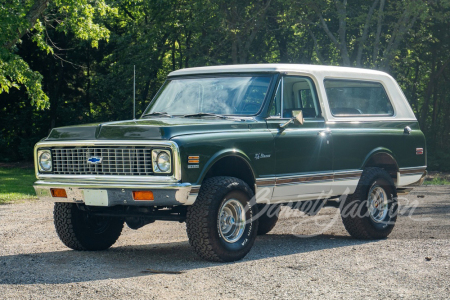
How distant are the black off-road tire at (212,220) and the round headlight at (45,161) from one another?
5.61ft

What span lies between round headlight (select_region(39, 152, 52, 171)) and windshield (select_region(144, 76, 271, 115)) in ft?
4.71

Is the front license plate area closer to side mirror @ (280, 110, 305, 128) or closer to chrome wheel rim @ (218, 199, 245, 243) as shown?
chrome wheel rim @ (218, 199, 245, 243)

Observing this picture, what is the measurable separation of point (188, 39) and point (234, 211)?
92.0 feet

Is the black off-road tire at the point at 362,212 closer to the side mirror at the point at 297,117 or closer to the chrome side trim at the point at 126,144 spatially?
the side mirror at the point at 297,117

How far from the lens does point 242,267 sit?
7.16 metres

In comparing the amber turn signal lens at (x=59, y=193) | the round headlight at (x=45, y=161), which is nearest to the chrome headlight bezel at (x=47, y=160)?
the round headlight at (x=45, y=161)

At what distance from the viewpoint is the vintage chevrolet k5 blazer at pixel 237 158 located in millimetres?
7172

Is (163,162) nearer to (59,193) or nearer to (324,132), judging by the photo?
(59,193)

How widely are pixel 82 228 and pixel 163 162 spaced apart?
1849 millimetres

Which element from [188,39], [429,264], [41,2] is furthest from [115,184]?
[188,39]

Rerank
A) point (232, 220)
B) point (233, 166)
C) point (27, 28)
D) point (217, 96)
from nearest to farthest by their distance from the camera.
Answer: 1. point (232, 220)
2. point (233, 166)
3. point (217, 96)
4. point (27, 28)

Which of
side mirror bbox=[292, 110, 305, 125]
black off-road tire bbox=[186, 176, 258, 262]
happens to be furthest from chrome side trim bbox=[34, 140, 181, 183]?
side mirror bbox=[292, 110, 305, 125]

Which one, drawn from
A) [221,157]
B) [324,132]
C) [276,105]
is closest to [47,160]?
[221,157]

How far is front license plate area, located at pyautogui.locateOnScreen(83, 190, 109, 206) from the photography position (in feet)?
23.7
